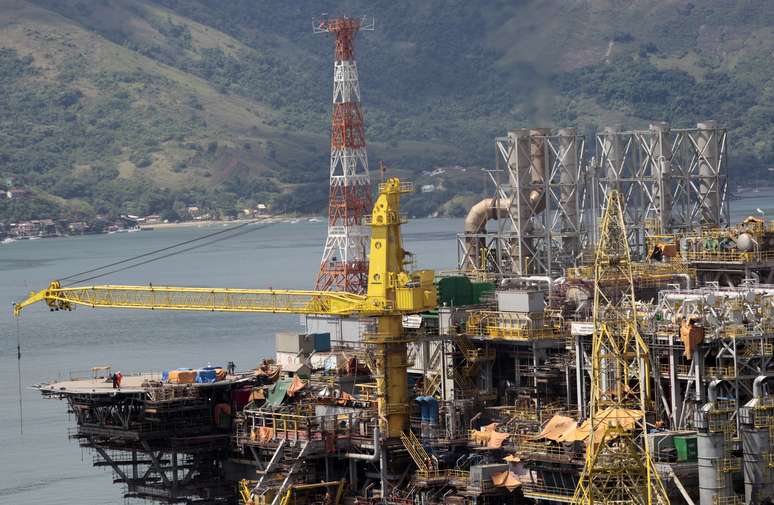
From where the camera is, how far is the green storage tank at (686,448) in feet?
216

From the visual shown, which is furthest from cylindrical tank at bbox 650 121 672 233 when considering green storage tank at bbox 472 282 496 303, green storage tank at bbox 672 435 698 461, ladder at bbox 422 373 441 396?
green storage tank at bbox 672 435 698 461

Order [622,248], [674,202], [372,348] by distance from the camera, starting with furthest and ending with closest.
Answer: [674,202], [372,348], [622,248]

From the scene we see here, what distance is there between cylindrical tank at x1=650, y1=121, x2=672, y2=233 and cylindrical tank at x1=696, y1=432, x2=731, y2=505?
3395cm

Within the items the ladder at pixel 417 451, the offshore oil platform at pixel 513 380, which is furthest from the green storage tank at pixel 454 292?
the ladder at pixel 417 451

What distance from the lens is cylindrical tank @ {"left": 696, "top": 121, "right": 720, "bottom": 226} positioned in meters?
98.1

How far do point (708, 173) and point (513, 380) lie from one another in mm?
23707

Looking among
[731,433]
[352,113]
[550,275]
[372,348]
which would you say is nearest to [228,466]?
[372,348]

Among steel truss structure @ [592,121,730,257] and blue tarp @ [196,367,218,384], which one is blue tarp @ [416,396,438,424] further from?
steel truss structure @ [592,121,730,257]

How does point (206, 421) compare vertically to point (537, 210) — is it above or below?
below

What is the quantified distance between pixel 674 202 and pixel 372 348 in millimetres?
24016

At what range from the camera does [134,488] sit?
85.0 meters

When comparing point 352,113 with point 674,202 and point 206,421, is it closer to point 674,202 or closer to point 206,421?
point 674,202

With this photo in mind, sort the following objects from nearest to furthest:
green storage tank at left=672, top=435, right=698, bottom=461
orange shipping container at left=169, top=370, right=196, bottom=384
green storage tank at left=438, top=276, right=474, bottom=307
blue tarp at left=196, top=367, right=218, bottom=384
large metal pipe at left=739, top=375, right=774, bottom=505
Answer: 1. large metal pipe at left=739, top=375, right=774, bottom=505
2. green storage tank at left=672, top=435, right=698, bottom=461
3. green storage tank at left=438, top=276, right=474, bottom=307
4. orange shipping container at left=169, top=370, right=196, bottom=384
5. blue tarp at left=196, top=367, right=218, bottom=384

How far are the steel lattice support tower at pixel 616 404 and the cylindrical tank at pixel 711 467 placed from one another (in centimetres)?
157
